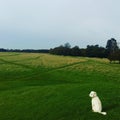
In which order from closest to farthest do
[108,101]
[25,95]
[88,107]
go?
[88,107] < [108,101] < [25,95]

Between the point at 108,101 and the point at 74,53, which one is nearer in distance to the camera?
the point at 108,101

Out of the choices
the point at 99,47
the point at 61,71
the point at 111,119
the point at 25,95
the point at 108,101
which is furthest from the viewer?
the point at 99,47

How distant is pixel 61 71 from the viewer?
79812mm

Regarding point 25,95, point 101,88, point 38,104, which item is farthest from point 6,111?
point 101,88

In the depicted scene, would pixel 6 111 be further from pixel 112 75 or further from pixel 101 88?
pixel 112 75

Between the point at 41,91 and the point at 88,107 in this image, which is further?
Result: the point at 41,91

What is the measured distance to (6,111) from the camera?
2766 cm

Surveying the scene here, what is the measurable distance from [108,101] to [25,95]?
27.5 feet

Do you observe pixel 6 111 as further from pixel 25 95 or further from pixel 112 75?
pixel 112 75

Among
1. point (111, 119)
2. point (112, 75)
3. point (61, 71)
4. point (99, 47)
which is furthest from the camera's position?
point (99, 47)

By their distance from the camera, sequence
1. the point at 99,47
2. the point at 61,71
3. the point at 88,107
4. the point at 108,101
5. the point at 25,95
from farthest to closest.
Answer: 1. the point at 99,47
2. the point at 61,71
3. the point at 25,95
4. the point at 108,101
5. the point at 88,107

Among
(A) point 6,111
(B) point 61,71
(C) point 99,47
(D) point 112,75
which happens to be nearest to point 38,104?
(A) point 6,111

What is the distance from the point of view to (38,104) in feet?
94.2

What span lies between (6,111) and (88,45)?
455 ft
